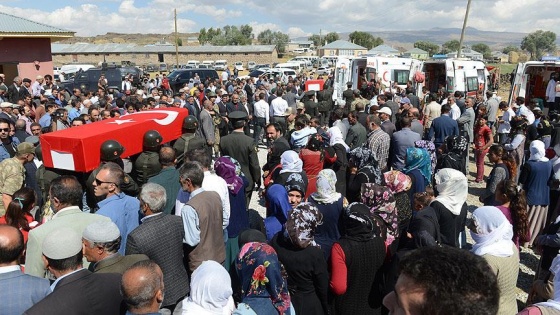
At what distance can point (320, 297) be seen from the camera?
129 inches

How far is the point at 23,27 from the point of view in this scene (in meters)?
18.4

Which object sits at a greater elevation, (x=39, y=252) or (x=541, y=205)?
(x=39, y=252)

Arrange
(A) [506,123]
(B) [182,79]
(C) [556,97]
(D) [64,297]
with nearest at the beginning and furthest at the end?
(D) [64,297] < (A) [506,123] < (C) [556,97] < (B) [182,79]

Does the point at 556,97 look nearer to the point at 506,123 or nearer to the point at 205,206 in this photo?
the point at 506,123

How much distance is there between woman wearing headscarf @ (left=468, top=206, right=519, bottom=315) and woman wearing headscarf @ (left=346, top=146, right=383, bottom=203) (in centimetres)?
157

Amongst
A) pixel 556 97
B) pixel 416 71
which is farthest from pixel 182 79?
pixel 556 97

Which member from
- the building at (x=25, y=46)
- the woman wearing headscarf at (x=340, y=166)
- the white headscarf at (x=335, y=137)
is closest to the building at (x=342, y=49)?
the building at (x=25, y=46)

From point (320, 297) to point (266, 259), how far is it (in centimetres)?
69

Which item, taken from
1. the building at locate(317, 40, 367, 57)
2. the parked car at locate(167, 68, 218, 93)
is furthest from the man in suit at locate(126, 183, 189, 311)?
the building at locate(317, 40, 367, 57)

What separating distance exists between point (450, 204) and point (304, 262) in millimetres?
1849

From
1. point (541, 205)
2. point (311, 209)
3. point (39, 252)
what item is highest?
point (311, 209)

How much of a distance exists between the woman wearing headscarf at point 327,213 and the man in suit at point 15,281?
227cm

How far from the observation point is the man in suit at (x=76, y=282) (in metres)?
2.52

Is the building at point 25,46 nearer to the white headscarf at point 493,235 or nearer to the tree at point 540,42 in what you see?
the white headscarf at point 493,235
